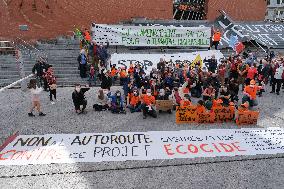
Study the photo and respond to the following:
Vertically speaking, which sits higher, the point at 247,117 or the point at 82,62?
the point at 82,62

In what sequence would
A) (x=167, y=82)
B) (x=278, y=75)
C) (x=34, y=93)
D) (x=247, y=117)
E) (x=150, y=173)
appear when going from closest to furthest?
(x=150, y=173), (x=247, y=117), (x=34, y=93), (x=167, y=82), (x=278, y=75)

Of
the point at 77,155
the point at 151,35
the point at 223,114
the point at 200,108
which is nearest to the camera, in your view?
the point at 77,155

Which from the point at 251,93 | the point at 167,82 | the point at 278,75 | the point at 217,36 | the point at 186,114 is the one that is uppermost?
the point at 217,36

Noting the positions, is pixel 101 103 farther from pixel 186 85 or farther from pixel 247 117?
pixel 247 117

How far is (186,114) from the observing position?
11109 mm

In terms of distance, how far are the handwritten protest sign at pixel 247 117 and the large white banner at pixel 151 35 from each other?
9.34 metres

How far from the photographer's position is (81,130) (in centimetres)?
1037

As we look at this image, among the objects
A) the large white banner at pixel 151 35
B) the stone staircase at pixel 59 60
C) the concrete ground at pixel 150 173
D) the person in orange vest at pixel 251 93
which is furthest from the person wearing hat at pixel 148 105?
the large white banner at pixel 151 35

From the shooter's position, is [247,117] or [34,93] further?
[34,93]

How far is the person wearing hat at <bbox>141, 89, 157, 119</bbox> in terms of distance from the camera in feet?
38.3

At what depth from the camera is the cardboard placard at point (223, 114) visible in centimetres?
1119

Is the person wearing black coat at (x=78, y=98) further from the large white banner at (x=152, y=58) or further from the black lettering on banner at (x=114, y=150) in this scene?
the large white banner at (x=152, y=58)

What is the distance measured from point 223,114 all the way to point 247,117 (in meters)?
0.88

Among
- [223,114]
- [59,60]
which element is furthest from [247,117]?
[59,60]
